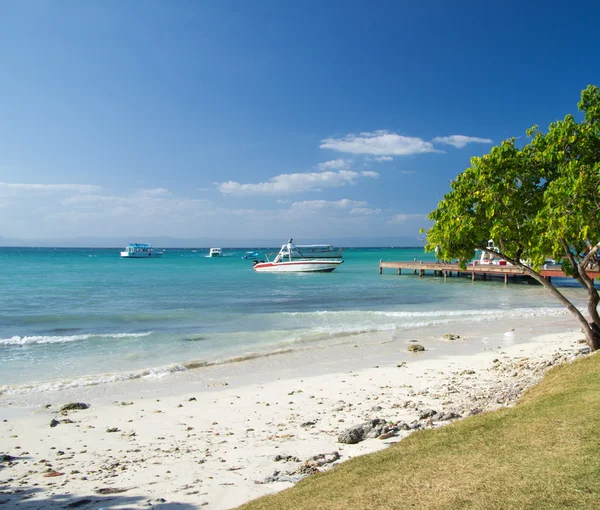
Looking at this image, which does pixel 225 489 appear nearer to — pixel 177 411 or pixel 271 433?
pixel 271 433

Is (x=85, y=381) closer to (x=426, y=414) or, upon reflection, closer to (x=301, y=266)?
(x=426, y=414)

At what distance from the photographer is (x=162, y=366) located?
15445mm

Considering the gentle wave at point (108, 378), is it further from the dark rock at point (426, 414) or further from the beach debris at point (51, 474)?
the dark rock at point (426, 414)

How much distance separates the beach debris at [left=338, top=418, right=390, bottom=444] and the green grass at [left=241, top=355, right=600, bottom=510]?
113 cm

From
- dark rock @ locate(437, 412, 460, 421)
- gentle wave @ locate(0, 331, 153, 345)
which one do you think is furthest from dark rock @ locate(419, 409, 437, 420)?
gentle wave @ locate(0, 331, 153, 345)

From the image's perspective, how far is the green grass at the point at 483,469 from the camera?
464cm

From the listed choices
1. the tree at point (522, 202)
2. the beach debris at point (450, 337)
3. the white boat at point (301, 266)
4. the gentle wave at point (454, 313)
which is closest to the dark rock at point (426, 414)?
the tree at point (522, 202)

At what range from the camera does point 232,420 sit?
993 centimetres

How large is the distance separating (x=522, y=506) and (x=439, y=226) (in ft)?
29.5

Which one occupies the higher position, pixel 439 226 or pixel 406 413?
pixel 439 226

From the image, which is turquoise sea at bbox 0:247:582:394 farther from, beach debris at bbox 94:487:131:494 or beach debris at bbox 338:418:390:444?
beach debris at bbox 338:418:390:444

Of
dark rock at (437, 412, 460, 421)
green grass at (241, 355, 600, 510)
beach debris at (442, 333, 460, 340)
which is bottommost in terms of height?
beach debris at (442, 333, 460, 340)

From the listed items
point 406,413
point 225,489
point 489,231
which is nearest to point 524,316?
point 489,231

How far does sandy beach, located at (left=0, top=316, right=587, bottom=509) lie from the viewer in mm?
6855
